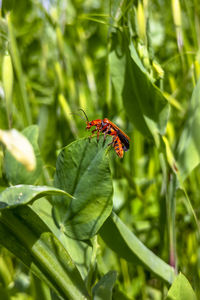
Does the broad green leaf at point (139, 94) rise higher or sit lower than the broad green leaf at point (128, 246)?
higher

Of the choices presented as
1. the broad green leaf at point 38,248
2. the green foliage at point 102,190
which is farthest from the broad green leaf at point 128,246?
the broad green leaf at point 38,248

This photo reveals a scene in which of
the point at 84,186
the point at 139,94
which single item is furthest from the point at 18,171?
the point at 139,94

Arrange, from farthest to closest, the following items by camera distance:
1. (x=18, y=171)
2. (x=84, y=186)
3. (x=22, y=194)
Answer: (x=18, y=171) < (x=84, y=186) < (x=22, y=194)

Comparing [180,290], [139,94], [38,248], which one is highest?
[139,94]

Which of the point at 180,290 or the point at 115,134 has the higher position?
the point at 115,134

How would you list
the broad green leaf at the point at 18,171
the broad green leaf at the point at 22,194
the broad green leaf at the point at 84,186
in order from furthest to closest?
1. the broad green leaf at the point at 18,171
2. the broad green leaf at the point at 84,186
3. the broad green leaf at the point at 22,194

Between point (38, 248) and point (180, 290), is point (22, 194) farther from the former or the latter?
point (180, 290)

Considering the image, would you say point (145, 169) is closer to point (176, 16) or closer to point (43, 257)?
point (176, 16)

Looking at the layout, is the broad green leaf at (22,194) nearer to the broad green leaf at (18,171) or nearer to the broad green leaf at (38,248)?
the broad green leaf at (38,248)
